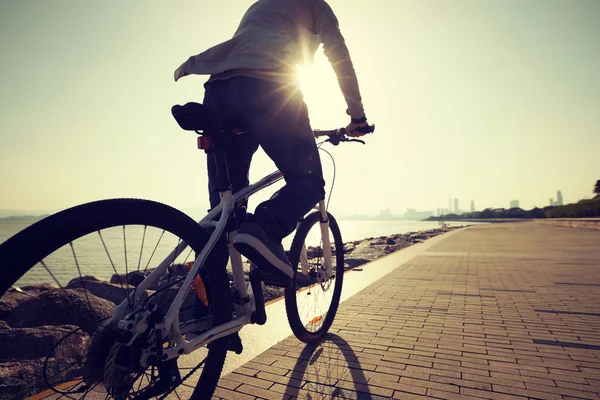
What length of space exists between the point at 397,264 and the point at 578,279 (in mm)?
2916

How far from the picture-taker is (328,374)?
2.23m

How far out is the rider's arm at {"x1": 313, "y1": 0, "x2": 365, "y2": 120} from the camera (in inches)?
87.8

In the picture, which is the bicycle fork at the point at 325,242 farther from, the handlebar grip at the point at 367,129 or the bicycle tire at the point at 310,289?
the handlebar grip at the point at 367,129

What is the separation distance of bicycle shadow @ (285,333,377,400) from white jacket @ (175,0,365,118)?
1746 millimetres

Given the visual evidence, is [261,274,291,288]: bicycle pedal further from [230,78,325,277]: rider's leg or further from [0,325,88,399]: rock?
[0,325,88,399]: rock

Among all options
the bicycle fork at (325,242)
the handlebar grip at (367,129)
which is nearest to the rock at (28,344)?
the bicycle fork at (325,242)

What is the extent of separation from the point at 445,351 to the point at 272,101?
205 cm

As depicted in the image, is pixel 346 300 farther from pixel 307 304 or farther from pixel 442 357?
pixel 442 357

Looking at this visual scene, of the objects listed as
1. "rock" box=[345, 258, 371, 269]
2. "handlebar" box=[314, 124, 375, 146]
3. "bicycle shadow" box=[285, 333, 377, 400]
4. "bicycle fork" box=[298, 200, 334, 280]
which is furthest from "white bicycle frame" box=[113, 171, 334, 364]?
"rock" box=[345, 258, 371, 269]

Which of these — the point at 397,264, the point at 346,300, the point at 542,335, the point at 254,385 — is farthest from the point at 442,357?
the point at 397,264

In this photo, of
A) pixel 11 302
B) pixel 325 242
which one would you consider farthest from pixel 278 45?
pixel 11 302

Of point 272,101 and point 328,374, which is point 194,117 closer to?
point 272,101

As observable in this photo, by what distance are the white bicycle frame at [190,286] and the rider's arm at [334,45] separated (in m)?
0.75

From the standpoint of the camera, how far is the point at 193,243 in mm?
1728
